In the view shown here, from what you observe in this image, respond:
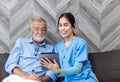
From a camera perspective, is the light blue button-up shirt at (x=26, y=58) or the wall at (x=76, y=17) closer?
the light blue button-up shirt at (x=26, y=58)

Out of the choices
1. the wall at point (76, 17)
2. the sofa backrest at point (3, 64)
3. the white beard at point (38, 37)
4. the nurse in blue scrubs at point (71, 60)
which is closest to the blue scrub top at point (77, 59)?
the nurse in blue scrubs at point (71, 60)

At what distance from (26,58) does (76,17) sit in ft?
2.35

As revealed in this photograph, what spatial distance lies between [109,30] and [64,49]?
66 centimetres

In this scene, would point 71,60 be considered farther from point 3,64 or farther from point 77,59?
point 3,64

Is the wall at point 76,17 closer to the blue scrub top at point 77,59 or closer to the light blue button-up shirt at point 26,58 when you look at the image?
the light blue button-up shirt at point 26,58

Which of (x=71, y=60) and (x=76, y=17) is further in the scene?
(x=76, y=17)

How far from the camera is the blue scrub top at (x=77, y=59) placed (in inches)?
99.3

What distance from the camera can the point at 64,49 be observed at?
104 inches

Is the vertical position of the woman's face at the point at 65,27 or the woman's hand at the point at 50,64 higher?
the woman's face at the point at 65,27

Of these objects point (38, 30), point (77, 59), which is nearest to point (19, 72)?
point (38, 30)

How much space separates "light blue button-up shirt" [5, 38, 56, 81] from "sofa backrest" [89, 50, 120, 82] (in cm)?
44

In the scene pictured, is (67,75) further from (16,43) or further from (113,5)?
(113,5)

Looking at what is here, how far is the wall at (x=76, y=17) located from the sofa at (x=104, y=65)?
221mm

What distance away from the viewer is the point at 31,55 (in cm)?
271
